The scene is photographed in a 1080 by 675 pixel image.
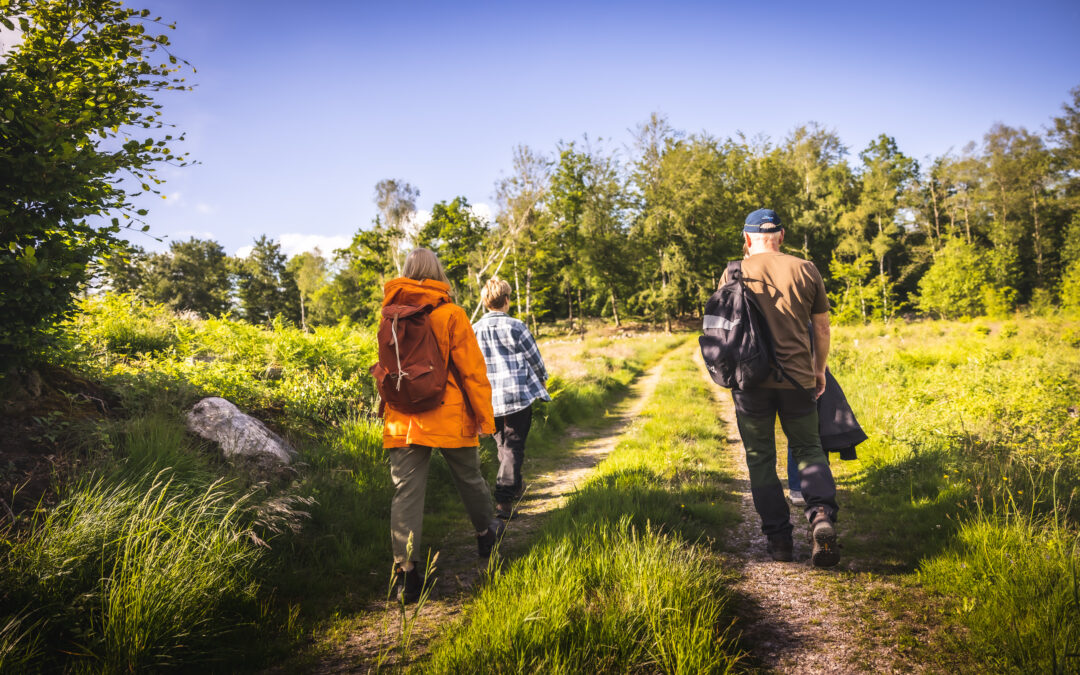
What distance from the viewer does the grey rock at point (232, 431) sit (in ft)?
14.0

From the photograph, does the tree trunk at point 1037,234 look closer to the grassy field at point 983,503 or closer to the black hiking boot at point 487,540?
the grassy field at point 983,503

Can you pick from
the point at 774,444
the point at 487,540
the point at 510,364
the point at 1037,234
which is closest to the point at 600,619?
the point at 487,540

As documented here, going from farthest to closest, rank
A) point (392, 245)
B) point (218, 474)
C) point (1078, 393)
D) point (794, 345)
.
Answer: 1. point (392, 245)
2. point (1078, 393)
3. point (218, 474)
4. point (794, 345)

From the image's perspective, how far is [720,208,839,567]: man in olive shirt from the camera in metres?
3.35

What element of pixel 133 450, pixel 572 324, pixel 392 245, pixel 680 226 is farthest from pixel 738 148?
pixel 133 450

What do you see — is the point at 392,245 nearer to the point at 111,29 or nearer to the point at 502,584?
the point at 111,29

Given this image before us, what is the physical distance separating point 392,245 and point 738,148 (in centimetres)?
3167

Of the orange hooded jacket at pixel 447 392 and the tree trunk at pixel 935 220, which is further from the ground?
the tree trunk at pixel 935 220

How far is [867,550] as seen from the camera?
3447 mm

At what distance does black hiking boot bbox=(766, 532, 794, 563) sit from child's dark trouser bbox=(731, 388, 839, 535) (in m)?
0.04

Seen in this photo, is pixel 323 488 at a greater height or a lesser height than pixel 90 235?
lesser

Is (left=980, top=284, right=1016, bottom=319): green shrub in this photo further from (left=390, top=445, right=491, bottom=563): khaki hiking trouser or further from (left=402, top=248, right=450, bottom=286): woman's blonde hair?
(left=390, top=445, right=491, bottom=563): khaki hiking trouser

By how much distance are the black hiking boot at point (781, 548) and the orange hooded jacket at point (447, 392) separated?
7.34 ft

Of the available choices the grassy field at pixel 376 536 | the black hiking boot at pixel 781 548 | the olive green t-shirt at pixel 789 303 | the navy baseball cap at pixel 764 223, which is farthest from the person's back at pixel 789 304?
the grassy field at pixel 376 536
